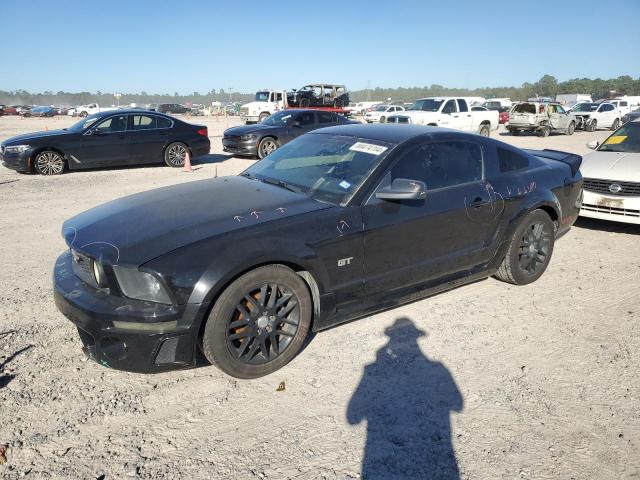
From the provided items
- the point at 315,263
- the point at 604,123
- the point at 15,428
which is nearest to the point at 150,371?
the point at 15,428

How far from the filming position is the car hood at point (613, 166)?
6.26m

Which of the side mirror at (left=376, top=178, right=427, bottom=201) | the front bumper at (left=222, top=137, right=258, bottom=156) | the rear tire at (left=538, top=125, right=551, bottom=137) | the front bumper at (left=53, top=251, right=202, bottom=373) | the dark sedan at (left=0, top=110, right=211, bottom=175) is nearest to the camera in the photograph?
the front bumper at (left=53, top=251, right=202, bottom=373)

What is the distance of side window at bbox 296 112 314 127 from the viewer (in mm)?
14821

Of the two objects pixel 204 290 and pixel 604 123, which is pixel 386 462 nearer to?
pixel 204 290

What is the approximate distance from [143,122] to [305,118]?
5.22 m

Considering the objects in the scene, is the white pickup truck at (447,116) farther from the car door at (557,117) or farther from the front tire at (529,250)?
the front tire at (529,250)

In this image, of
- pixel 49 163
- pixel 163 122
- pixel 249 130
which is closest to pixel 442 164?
pixel 163 122

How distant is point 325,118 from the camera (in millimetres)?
15500

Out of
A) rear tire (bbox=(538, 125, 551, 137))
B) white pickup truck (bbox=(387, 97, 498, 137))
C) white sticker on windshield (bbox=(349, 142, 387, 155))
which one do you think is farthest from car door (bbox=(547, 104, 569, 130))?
white sticker on windshield (bbox=(349, 142, 387, 155))

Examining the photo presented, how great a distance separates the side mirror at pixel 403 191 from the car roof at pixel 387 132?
0.48m

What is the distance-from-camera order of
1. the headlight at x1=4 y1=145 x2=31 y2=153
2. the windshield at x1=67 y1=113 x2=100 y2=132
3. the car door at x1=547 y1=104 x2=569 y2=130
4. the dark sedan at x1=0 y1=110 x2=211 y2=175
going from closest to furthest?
the headlight at x1=4 y1=145 x2=31 y2=153 → the dark sedan at x1=0 y1=110 x2=211 y2=175 → the windshield at x1=67 y1=113 x2=100 y2=132 → the car door at x1=547 y1=104 x2=569 y2=130

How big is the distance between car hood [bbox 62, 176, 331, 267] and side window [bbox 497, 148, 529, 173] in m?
2.00

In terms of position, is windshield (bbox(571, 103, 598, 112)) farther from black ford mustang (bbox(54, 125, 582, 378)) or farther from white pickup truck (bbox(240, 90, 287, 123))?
black ford mustang (bbox(54, 125, 582, 378))

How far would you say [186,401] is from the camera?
2.91 metres
